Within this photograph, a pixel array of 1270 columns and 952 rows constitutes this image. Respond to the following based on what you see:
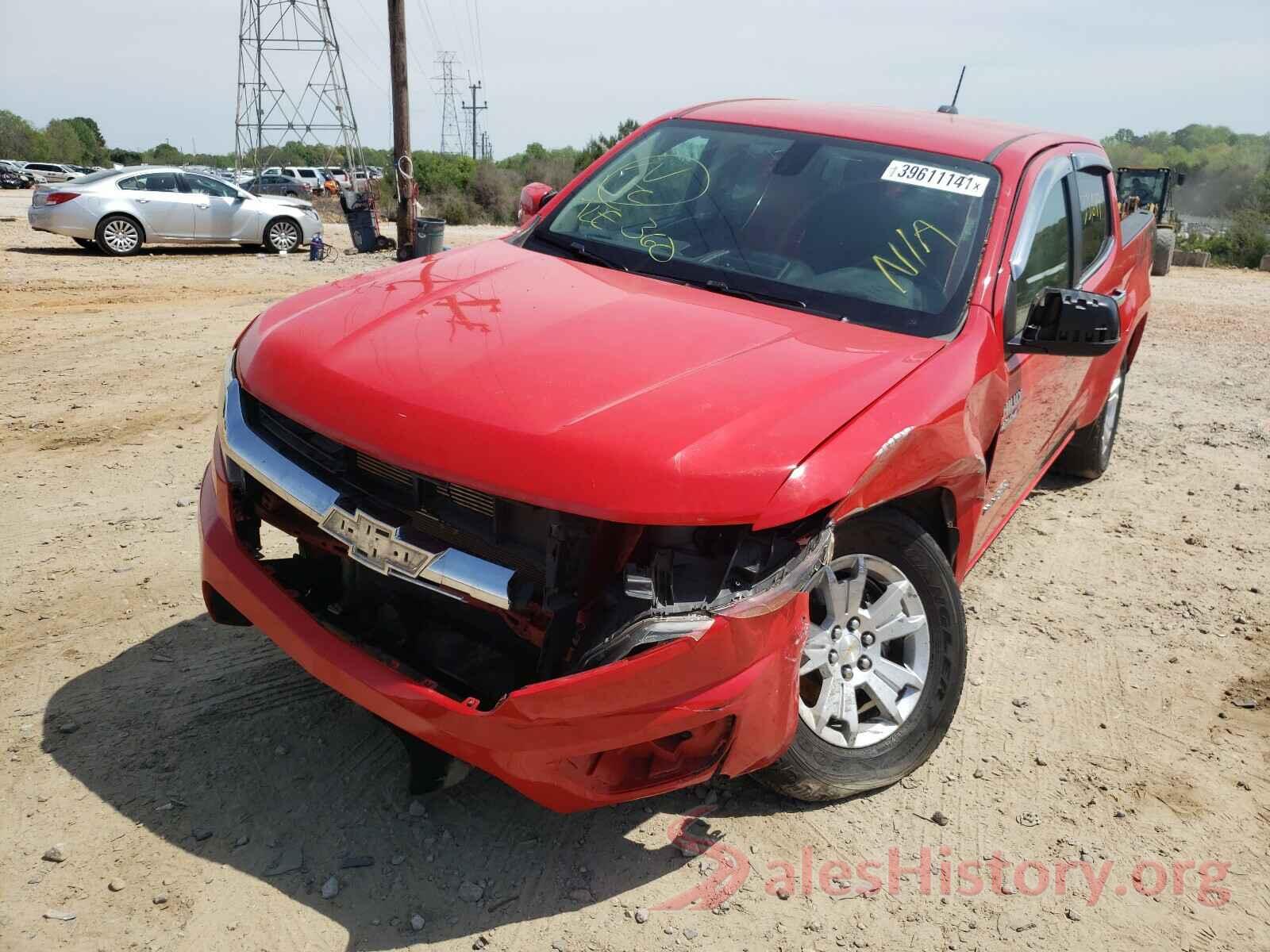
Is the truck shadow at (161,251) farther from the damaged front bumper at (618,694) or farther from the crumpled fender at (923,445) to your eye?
the crumpled fender at (923,445)

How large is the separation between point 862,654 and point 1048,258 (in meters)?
1.78

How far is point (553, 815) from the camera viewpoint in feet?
9.39

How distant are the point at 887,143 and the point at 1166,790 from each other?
2.35 metres

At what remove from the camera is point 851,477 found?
241 cm

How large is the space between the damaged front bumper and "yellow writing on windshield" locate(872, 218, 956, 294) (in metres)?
1.27

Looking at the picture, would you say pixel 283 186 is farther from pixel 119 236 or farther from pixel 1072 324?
pixel 1072 324

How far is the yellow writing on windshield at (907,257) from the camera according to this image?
3287 millimetres

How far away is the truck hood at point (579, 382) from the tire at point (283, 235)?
48.2 ft

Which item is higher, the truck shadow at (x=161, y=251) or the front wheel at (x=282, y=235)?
the front wheel at (x=282, y=235)

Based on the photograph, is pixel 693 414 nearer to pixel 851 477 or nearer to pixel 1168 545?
pixel 851 477

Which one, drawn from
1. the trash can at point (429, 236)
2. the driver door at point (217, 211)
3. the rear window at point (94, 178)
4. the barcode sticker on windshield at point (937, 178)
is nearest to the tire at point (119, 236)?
the rear window at point (94, 178)

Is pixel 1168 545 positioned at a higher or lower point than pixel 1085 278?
lower

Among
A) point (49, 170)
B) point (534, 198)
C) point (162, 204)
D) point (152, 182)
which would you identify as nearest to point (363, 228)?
point (162, 204)

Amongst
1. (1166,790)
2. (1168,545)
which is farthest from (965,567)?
(1168,545)
